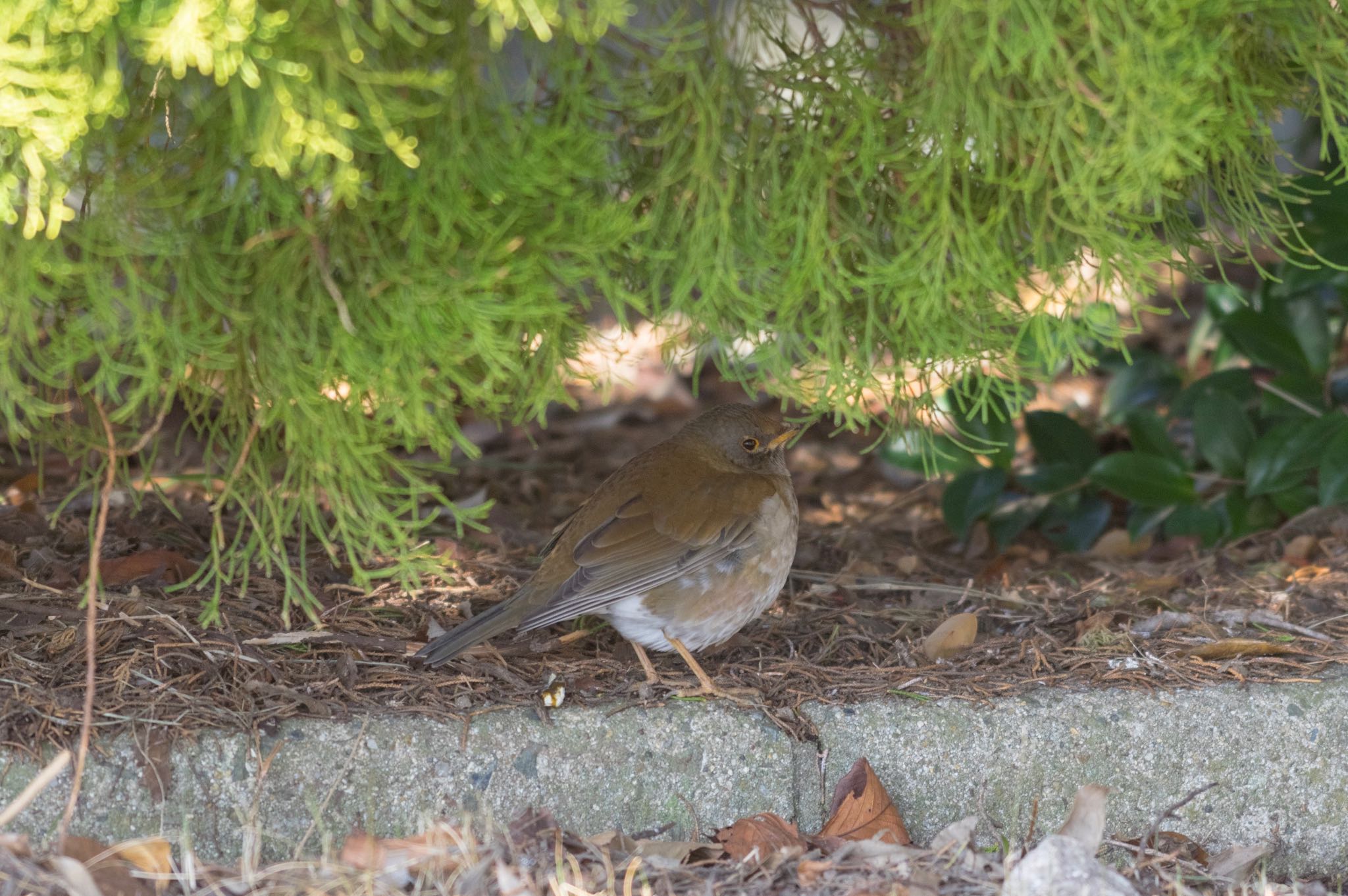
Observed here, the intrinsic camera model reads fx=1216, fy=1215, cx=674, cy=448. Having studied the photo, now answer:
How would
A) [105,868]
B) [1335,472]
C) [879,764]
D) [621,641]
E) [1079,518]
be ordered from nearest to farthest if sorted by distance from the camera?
[105,868] < [879,764] < [621,641] < [1335,472] < [1079,518]

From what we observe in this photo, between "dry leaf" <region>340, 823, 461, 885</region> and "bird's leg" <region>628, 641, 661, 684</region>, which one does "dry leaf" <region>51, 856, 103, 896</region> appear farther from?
"bird's leg" <region>628, 641, 661, 684</region>

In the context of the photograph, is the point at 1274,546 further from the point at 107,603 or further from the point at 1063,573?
the point at 107,603

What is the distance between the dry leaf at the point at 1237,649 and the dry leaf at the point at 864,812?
1037 millimetres

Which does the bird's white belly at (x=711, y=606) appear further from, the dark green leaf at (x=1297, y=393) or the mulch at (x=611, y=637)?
the dark green leaf at (x=1297, y=393)

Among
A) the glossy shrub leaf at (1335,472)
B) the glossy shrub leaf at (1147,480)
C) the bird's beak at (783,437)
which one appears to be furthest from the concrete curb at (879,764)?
the glossy shrub leaf at (1147,480)

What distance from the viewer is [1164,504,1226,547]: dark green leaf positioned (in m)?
4.66

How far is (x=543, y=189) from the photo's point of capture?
9.41 ft

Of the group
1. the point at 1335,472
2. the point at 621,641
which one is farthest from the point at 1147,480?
the point at 621,641

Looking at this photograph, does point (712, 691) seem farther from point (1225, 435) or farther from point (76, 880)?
point (1225, 435)

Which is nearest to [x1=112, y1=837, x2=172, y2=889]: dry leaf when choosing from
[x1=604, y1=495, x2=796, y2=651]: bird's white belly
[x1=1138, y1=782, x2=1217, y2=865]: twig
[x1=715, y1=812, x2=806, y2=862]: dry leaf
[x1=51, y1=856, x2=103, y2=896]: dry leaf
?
[x1=51, y1=856, x2=103, y2=896]: dry leaf

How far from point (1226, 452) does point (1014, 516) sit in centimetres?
84

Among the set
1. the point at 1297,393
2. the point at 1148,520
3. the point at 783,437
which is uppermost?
the point at 1297,393

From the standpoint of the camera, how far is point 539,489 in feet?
18.0

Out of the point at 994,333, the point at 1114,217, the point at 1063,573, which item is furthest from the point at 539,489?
the point at 1114,217
